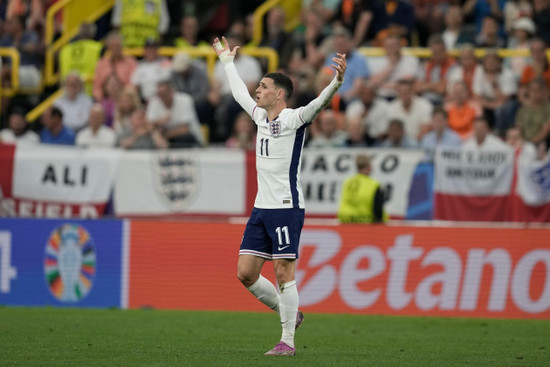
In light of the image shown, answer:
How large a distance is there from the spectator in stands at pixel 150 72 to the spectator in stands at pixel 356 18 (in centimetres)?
335

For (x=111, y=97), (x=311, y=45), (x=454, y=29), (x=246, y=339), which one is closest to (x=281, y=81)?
(x=246, y=339)

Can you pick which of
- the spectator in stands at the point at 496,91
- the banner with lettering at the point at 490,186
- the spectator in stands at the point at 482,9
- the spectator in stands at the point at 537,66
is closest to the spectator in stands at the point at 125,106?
the banner with lettering at the point at 490,186

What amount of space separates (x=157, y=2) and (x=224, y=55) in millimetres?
10745

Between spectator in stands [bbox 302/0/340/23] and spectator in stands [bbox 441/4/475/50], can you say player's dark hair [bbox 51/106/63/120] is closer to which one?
spectator in stands [bbox 302/0/340/23]

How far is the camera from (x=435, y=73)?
62.5 feet

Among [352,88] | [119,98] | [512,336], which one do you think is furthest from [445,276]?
[119,98]

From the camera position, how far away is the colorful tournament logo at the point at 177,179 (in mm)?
16094

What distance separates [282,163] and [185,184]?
6317 mm

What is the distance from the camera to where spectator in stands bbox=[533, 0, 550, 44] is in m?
19.8

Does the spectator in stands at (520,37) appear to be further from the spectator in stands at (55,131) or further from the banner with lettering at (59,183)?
the spectator in stands at (55,131)

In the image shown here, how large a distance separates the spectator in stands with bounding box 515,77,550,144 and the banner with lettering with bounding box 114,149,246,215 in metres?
4.43

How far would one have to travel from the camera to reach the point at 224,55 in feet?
34.8

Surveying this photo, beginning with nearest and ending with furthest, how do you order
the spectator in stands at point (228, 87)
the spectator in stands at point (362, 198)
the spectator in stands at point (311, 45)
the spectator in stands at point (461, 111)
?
the spectator in stands at point (362, 198) < the spectator in stands at point (461, 111) < the spectator in stands at point (228, 87) < the spectator in stands at point (311, 45)

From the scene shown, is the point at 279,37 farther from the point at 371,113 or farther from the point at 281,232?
the point at 281,232
